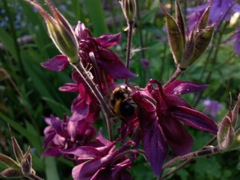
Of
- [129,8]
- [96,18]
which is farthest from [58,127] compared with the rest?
[96,18]

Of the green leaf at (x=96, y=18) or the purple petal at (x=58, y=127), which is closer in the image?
the purple petal at (x=58, y=127)

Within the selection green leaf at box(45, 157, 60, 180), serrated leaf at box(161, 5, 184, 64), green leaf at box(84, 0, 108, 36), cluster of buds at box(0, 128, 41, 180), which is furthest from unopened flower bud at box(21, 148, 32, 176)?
green leaf at box(84, 0, 108, 36)

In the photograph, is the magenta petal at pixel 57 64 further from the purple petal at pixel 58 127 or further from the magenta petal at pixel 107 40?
the purple petal at pixel 58 127

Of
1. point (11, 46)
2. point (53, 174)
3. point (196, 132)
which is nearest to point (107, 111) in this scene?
point (53, 174)

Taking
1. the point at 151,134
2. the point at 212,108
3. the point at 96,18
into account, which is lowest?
the point at 212,108

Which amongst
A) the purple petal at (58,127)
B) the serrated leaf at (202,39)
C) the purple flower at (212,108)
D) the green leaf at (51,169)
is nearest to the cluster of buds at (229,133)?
the serrated leaf at (202,39)

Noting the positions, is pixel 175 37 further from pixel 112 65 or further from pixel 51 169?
pixel 51 169
